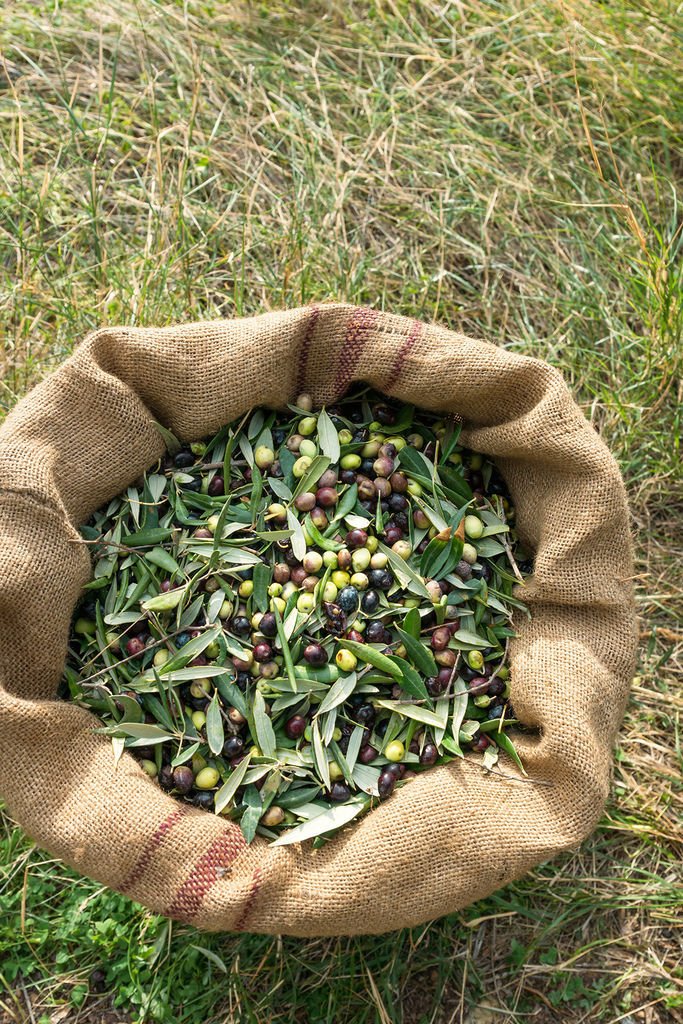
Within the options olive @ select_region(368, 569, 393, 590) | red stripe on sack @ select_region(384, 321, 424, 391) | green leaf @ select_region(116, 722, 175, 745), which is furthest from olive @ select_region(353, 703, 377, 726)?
red stripe on sack @ select_region(384, 321, 424, 391)

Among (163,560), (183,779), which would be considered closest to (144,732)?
(183,779)

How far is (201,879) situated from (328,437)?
86 centimetres

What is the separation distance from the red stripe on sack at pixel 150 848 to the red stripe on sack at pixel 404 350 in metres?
0.94

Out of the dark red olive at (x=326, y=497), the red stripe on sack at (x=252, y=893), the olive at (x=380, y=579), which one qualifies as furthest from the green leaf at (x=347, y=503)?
the red stripe on sack at (x=252, y=893)

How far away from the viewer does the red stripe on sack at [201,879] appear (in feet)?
5.15

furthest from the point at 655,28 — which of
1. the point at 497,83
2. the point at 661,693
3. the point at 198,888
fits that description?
the point at 198,888

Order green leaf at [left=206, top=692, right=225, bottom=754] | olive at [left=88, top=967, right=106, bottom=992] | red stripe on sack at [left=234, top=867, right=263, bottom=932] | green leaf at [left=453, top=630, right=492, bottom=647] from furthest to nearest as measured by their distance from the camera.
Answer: olive at [left=88, top=967, right=106, bottom=992] → green leaf at [left=453, top=630, right=492, bottom=647] → green leaf at [left=206, top=692, right=225, bottom=754] → red stripe on sack at [left=234, top=867, right=263, bottom=932]

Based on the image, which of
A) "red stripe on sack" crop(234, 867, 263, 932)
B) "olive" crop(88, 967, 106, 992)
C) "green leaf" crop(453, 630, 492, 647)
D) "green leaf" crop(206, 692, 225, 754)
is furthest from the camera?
"olive" crop(88, 967, 106, 992)

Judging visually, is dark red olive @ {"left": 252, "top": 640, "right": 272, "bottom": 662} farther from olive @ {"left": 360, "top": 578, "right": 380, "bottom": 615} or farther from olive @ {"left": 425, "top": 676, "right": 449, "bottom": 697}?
olive @ {"left": 425, "top": 676, "right": 449, "bottom": 697}

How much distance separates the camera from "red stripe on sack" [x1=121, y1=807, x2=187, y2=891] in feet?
5.13

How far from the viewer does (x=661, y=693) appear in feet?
7.22

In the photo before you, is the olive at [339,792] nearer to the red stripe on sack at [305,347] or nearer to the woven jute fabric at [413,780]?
the woven jute fabric at [413,780]

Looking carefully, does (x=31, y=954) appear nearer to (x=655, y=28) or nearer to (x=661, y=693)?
(x=661, y=693)

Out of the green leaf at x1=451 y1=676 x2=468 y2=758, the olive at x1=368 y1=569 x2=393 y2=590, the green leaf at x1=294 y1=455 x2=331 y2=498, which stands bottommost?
the green leaf at x1=451 y1=676 x2=468 y2=758
